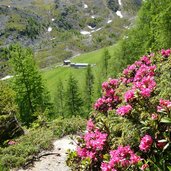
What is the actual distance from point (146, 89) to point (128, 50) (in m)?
32.2

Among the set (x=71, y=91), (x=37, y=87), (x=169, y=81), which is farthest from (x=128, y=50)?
(x=169, y=81)

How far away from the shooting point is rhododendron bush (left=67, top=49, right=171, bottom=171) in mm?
6848

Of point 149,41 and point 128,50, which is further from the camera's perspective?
point 128,50

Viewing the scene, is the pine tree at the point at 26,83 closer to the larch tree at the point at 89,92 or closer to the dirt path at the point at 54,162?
the larch tree at the point at 89,92

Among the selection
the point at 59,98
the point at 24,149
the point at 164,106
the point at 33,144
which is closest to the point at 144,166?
the point at 164,106

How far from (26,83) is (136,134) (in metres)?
35.2

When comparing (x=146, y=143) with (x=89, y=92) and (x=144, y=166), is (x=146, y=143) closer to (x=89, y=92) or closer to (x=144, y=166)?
(x=144, y=166)

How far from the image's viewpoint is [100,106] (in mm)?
10359

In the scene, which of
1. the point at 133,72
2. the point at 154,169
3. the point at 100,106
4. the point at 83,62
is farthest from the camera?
the point at 83,62

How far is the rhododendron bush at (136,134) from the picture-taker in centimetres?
685

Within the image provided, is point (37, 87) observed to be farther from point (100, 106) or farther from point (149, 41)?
point (100, 106)

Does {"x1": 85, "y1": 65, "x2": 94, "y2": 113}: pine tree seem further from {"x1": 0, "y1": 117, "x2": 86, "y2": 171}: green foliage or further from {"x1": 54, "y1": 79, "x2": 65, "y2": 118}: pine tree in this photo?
{"x1": 0, "y1": 117, "x2": 86, "y2": 171}: green foliage

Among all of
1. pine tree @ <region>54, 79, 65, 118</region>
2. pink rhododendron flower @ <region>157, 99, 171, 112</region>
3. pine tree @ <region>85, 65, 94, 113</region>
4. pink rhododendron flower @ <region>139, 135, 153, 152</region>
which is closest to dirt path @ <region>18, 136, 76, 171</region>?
pink rhododendron flower @ <region>139, 135, 153, 152</region>

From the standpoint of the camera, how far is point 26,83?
41.5m
